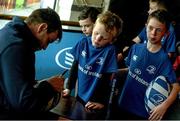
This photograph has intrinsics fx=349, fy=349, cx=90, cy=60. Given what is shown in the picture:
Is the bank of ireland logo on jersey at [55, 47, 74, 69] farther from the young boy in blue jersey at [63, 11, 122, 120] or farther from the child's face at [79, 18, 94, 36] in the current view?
the young boy in blue jersey at [63, 11, 122, 120]

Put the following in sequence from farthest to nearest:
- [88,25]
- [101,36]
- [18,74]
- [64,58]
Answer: [64,58] < [88,25] < [101,36] < [18,74]

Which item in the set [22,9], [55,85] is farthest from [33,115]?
[22,9]

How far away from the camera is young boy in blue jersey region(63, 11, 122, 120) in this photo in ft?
6.59

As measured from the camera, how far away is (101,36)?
201 centimetres

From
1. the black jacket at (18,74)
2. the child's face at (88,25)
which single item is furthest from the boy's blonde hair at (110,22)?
the black jacket at (18,74)

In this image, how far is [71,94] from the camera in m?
2.31

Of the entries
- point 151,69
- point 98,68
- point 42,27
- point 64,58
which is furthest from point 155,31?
point 64,58

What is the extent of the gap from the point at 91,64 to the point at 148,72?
1.12 feet

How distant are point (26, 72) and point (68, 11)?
173cm

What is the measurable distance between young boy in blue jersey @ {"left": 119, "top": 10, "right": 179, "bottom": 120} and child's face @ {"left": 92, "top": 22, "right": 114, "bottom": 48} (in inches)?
8.5

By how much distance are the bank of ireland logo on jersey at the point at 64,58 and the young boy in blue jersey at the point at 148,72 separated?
3.28ft

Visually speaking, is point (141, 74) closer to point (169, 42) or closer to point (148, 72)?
point (148, 72)

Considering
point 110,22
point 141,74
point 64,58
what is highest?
point 110,22

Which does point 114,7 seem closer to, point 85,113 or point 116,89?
point 116,89
